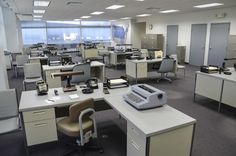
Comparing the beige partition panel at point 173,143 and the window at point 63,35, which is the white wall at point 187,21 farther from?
the beige partition panel at point 173,143

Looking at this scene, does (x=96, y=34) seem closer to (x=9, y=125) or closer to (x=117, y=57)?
(x=117, y=57)

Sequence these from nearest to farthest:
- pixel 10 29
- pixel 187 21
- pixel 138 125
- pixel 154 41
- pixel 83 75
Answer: pixel 138 125 → pixel 83 75 → pixel 187 21 → pixel 10 29 → pixel 154 41

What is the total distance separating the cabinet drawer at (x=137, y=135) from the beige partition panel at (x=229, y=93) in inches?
99.6

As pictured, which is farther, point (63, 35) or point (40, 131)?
point (63, 35)

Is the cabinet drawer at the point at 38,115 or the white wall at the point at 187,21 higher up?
the white wall at the point at 187,21

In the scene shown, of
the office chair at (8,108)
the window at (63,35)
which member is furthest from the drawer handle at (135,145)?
the window at (63,35)

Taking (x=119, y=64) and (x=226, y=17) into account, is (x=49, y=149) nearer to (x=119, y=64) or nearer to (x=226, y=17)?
(x=119, y=64)

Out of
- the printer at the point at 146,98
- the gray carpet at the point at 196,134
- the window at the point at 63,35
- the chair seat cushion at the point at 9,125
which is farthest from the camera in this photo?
the window at the point at 63,35

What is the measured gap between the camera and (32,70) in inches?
198

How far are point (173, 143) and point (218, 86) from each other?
2478 mm

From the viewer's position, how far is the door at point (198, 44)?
862 cm

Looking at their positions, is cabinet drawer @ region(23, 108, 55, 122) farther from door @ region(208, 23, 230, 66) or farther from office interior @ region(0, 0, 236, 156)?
door @ region(208, 23, 230, 66)

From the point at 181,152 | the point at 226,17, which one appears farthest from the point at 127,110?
the point at 226,17

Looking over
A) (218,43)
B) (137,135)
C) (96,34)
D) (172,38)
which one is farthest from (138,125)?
(96,34)
